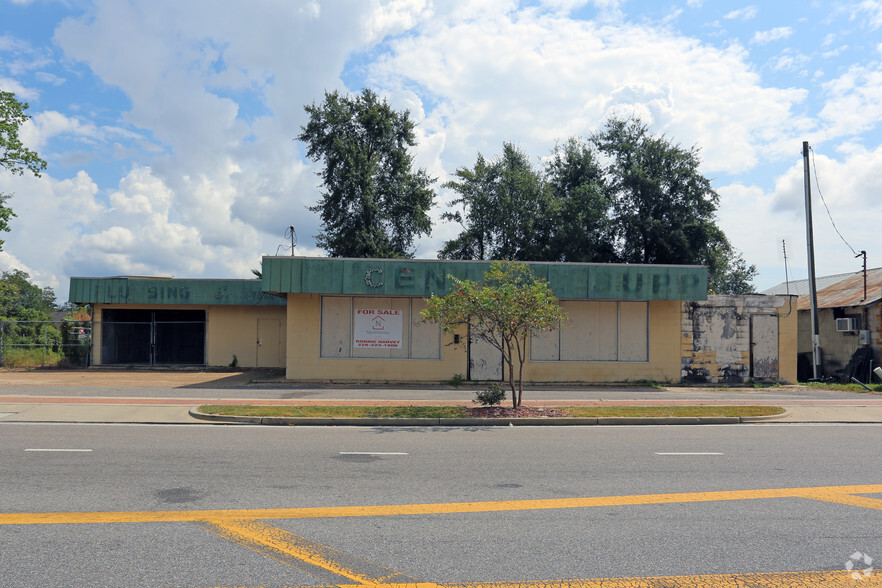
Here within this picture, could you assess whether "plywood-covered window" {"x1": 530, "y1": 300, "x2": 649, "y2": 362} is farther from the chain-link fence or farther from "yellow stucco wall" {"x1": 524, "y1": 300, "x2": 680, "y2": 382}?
the chain-link fence

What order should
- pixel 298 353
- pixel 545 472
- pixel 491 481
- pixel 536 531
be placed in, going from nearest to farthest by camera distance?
pixel 536 531 → pixel 491 481 → pixel 545 472 → pixel 298 353

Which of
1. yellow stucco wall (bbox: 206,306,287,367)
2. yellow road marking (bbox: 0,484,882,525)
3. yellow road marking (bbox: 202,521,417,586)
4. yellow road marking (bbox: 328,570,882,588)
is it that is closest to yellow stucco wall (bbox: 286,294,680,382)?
yellow stucco wall (bbox: 206,306,287,367)

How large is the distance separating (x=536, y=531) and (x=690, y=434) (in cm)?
752

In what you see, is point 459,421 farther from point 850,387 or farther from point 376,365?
point 850,387

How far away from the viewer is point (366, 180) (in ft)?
131

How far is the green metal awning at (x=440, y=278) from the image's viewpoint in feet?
72.0

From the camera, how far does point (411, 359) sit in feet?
75.1

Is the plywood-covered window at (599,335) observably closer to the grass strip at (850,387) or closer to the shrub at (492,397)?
the grass strip at (850,387)

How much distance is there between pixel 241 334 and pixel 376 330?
8.54 m

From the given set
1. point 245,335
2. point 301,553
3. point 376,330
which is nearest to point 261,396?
point 376,330

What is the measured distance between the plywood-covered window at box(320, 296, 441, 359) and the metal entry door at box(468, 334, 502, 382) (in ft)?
4.00

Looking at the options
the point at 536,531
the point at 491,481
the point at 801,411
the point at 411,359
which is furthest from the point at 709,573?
the point at 411,359

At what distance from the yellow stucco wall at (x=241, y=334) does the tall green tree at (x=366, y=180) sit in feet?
38.8

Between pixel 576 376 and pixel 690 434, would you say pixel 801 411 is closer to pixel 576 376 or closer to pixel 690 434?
pixel 690 434
